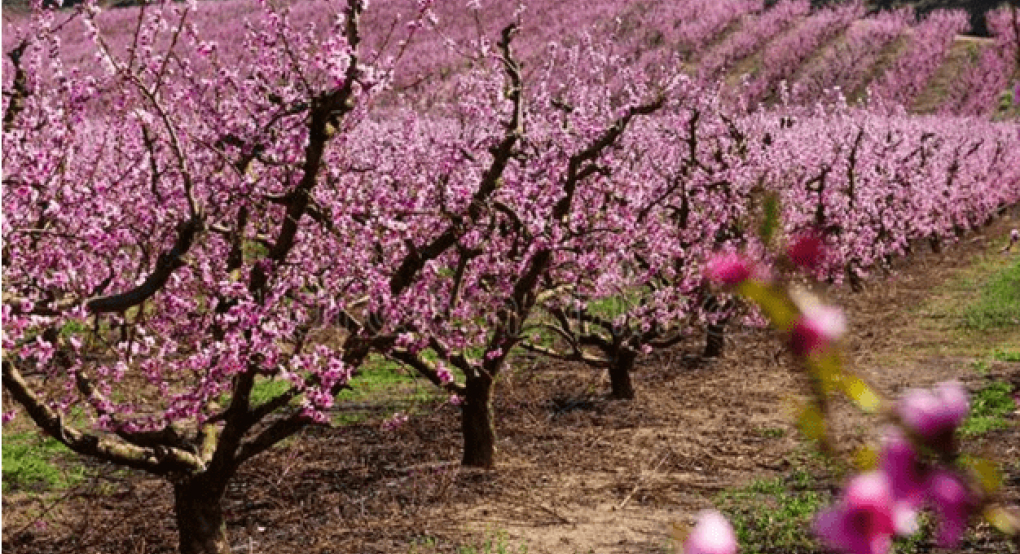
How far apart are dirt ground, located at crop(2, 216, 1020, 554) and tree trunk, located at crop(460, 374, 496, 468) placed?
0.20 meters

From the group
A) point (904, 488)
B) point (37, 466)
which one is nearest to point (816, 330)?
point (904, 488)

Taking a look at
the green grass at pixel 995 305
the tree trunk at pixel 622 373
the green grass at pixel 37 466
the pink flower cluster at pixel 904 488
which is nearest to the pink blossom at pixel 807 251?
the pink flower cluster at pixel 904 488

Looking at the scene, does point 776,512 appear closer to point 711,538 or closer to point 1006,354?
point 711,538

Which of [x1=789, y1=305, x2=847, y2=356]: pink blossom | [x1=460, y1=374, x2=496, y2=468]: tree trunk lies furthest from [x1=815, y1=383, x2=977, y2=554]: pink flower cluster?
[x1=460, y1=374, x2=496, y2=468]: tree trunk

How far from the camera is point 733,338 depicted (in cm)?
2042

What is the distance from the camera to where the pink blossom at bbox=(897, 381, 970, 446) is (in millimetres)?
1000

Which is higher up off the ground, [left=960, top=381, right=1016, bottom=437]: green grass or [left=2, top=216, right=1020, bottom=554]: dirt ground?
[left=960, top=381, right=1016, bottom=437]: green grass

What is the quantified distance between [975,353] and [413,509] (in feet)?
36.4

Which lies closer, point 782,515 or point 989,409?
point 782,515

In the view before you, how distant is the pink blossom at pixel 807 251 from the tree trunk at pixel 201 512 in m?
7.81

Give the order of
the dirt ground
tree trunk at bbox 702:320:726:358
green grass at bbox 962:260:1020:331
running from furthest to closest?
green grass at bbox 962:260:1020:331
tree trunk at bbox 702:320:726:358
the dirt ground

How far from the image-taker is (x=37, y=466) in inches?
Result: 493

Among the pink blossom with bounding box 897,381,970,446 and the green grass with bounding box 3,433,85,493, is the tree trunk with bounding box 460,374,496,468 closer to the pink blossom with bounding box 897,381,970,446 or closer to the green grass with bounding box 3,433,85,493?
the green grass with bounding box 3,433,85,493

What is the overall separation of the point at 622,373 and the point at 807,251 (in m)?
14.0
